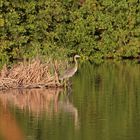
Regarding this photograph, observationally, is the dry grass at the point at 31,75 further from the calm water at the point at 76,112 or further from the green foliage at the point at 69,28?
the green foliage at the point at 69,28

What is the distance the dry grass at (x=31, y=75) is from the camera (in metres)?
29.1

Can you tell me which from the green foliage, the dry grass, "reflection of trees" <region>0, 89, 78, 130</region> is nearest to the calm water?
"reflection of trees" <region>0, 89, 78, 130</region>

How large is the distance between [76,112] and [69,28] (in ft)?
69.7

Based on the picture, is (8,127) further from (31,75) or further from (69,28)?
(69,28)

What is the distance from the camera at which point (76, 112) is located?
23.5 m

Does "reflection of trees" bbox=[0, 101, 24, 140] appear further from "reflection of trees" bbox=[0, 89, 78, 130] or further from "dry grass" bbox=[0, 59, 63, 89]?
"dry grass" bbox=[0, 59, 63, 89]

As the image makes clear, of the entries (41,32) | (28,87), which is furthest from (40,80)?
(41,32)

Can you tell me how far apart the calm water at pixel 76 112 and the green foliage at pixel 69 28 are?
301 cm

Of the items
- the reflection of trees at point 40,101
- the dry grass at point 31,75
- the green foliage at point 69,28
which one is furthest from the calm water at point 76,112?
the green foliage at point 69,28

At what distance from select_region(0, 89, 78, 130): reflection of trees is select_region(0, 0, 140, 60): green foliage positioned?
334 centimetres

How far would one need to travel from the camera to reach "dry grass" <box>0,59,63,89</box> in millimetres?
29094

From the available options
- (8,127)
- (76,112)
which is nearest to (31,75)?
(76,112)

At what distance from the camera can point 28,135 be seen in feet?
64.2

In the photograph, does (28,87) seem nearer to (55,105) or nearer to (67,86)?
(67,86)
